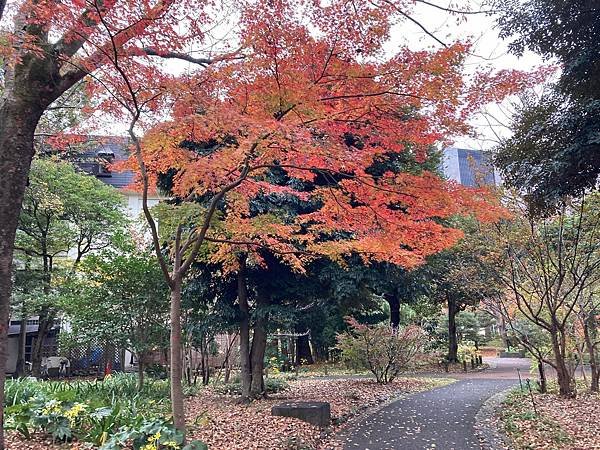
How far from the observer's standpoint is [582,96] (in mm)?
6180

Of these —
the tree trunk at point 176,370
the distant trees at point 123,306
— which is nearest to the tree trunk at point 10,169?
the tree trunk at point 176,370

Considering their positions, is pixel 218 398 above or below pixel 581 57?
below

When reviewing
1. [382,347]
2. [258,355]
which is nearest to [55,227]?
[258,355]

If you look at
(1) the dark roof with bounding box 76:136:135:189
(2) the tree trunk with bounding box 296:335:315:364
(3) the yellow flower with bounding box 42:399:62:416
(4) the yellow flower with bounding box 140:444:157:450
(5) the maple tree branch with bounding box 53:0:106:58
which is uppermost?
(1) the dark roof with bounding box 76:136:135:189

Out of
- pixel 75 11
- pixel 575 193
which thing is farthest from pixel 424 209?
pixel 75 11

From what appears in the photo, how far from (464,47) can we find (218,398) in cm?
819

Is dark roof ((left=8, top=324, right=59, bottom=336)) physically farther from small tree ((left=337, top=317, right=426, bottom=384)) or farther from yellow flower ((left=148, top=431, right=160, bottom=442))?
yellow flower ((left=148, top=431, right=160, bottom=442))

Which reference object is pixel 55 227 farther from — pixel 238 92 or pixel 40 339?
pixel 238 92

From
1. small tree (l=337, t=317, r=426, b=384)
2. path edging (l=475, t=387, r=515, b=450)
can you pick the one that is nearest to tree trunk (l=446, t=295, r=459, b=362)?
small tree (l=337, t=317, r=426, b=384)

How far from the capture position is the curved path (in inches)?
248

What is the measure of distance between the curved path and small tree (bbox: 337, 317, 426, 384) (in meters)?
1.16

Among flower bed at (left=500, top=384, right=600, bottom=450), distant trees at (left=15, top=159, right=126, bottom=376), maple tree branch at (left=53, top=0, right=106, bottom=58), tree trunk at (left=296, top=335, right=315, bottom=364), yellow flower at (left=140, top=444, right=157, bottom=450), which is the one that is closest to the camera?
yellow flower at (left=140, top=444, right=157, bottom=450)

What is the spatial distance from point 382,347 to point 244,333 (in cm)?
389

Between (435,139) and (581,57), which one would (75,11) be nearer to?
(435,139)
